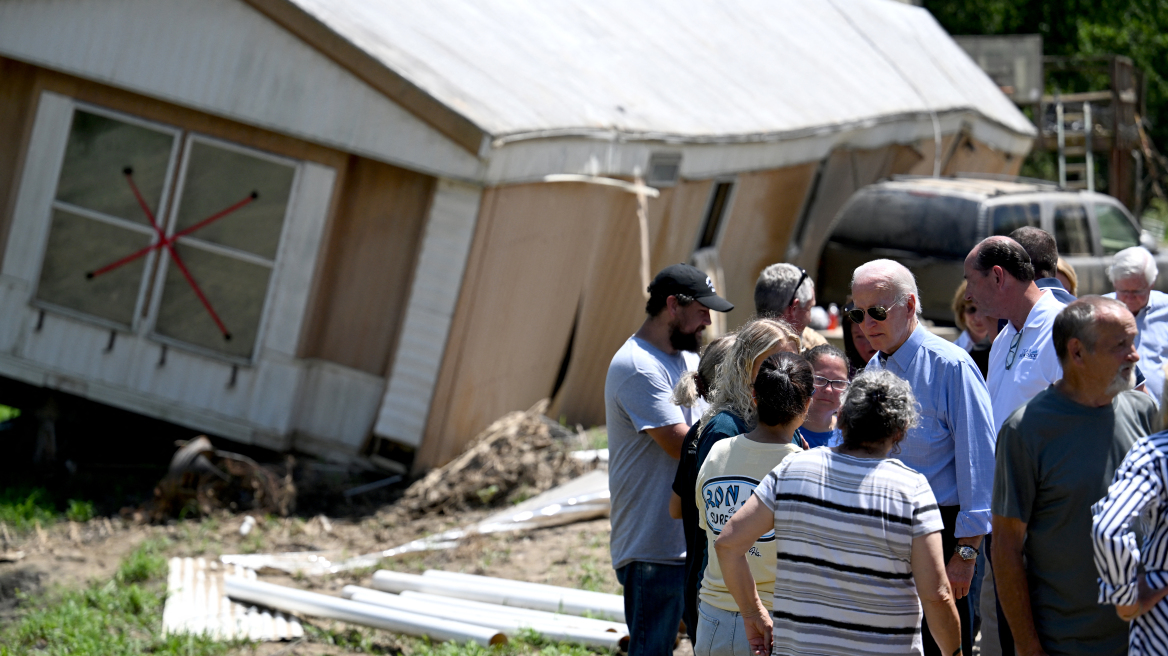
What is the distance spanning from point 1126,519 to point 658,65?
9522 mm

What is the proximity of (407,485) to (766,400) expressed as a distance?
532 cm

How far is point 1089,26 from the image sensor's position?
29016 millimetres

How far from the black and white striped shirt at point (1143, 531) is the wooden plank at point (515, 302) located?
5.68m

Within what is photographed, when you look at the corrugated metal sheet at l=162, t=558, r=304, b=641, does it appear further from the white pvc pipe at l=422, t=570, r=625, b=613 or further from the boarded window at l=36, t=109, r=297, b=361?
the boarded window at l=36, t=109, r=297, b=361

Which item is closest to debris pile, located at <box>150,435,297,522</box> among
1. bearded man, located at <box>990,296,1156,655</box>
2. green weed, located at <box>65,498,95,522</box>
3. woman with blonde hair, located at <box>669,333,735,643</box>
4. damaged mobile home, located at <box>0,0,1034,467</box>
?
green weed, located at <box>65,498,95,522</box>

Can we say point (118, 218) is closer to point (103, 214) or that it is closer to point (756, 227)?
point (103, 214)

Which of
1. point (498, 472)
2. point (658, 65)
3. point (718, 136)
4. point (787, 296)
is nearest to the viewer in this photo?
point (787, 296)

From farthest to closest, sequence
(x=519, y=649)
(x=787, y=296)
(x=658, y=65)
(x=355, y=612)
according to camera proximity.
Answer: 1. (x=658, y=65)
2. (x=355, y=612)
3. (x=519, y=649)
4. (x=787, y=296)

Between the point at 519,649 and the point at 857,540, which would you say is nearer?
the point at 857,540

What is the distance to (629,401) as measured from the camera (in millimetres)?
4199

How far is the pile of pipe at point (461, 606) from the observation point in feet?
18.0

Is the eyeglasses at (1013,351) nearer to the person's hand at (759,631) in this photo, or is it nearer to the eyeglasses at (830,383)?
the eyeglasses at (830,383)

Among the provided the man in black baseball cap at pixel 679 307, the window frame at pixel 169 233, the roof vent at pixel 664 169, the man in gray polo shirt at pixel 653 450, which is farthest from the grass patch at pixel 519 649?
the roof vent at pixel 664 169

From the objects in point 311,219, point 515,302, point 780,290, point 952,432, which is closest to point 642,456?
point 780,290
